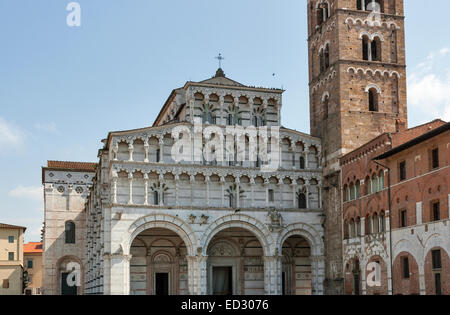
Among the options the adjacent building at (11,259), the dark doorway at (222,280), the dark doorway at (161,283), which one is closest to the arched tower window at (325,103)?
the dark doorway at (222,280)

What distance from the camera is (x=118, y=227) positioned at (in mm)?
35906

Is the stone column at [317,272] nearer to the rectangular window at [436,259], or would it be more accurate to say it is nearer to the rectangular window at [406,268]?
the rectangular window at [406,268]

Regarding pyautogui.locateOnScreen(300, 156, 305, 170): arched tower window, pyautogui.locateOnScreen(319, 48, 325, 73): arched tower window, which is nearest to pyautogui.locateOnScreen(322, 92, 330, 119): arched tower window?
pyautogui.locateOnScreen(319, 48, 325, 73): arched tower window

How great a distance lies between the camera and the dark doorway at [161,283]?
3953 centimetres

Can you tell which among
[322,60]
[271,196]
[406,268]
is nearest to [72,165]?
[271,196]

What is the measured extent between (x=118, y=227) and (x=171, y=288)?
6340mm

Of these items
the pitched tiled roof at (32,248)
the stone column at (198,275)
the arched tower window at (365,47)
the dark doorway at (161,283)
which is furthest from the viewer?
the pitched tiled roof at (32,248)

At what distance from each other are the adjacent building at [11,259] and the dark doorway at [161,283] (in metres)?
21.8

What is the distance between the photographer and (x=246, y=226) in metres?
38.3

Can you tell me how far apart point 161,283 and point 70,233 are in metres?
17.2

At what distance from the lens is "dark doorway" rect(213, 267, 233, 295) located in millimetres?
40312

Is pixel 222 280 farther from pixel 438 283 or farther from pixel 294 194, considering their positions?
pixel 438 283
